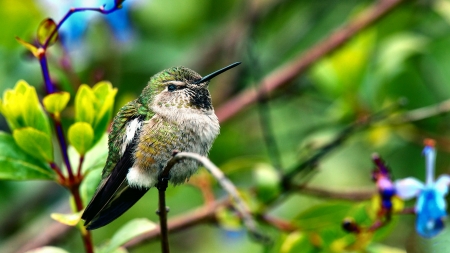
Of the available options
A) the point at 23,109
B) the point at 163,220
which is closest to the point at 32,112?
the point at 23,109

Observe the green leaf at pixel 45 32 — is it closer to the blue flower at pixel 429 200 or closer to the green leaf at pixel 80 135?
the green leaf at pixel 80 135

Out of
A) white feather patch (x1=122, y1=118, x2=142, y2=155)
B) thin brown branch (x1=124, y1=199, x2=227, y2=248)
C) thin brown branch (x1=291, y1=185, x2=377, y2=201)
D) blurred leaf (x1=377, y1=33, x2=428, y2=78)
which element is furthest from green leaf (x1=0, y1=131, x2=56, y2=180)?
blurred leaf (x1=377, y1=33, x2=428, y2=78)

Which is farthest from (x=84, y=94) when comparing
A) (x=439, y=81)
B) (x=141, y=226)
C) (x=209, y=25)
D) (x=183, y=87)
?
(x=209, y=25)

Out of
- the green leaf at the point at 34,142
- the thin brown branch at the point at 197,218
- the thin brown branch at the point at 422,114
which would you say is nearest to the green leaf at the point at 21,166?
the green leaf at the point at 34,142

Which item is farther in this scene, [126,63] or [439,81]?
[126,63]

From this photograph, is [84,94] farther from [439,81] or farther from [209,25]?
[209,25]

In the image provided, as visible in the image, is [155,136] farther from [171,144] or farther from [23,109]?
[23,109]
